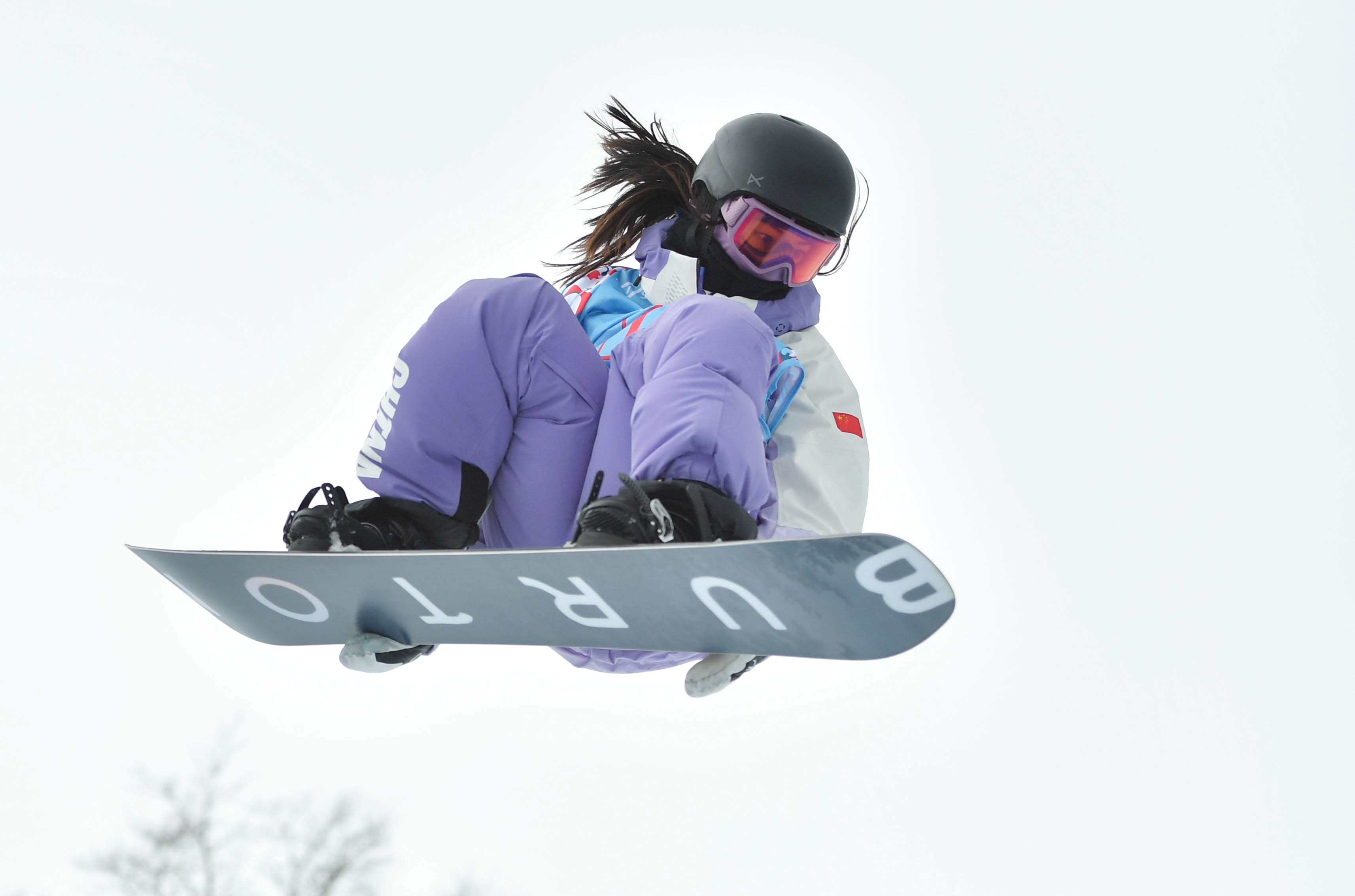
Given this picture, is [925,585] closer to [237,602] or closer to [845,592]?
[845,592]

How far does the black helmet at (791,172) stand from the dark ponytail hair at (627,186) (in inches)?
8.0

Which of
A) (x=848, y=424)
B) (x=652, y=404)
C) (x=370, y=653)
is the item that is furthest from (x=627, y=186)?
(x=370, y=653)

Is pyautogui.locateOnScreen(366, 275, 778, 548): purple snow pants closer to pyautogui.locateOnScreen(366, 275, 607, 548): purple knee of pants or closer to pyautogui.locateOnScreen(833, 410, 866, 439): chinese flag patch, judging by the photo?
pyautogui.locateOnScreen(366, 275, 607, 548): purple knee of pants

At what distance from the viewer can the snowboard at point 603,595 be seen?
1320mm

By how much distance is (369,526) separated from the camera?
5.69ft

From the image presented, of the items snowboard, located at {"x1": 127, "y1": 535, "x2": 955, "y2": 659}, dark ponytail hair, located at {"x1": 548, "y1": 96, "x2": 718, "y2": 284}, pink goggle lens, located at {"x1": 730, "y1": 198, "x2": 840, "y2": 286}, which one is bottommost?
snowboard, located at {"x1": 127, "y1": 535, "x2": 955, "y2": 659}

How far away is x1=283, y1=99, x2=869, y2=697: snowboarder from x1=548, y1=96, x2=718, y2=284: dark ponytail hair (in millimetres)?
56

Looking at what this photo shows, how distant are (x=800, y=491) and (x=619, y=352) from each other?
0.42 m

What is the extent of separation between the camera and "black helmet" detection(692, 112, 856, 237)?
221 cm

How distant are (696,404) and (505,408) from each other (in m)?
0.45

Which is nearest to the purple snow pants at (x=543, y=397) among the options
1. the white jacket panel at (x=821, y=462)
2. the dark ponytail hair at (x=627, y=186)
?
the white jacket panel at (x=821, y=462)

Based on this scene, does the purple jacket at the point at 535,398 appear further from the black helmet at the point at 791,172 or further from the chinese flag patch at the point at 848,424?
the black helmet at the point at 791,172

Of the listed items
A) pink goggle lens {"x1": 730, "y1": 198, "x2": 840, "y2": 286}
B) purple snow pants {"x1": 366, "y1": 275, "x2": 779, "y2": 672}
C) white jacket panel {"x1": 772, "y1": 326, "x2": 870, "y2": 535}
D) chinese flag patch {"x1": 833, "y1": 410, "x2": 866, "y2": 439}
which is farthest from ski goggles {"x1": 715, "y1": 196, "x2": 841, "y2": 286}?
purple snow pants {"x1": 366, "y1": 275, "x2": 779, "y2": 672}

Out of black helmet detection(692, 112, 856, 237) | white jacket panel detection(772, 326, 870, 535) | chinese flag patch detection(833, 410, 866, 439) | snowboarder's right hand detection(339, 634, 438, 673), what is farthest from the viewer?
black helmet detection(692, 112, 856, 237)
